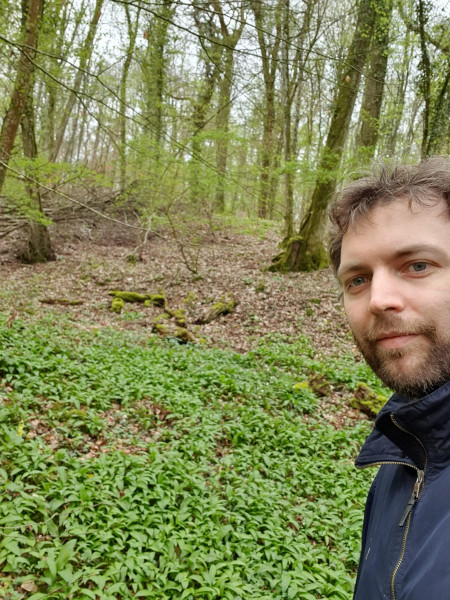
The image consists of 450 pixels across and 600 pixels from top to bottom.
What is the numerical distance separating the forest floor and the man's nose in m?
5.78

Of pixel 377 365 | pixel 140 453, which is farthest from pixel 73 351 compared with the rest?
pixel 377 365

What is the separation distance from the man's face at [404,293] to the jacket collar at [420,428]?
6 cm

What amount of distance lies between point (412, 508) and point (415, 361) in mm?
389

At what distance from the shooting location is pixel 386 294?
4.00 ft

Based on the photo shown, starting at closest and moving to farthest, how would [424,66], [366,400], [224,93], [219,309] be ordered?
[366,400] → [424,66] → [219,309] → [224,93]

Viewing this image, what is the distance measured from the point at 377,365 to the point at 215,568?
291 centimetres

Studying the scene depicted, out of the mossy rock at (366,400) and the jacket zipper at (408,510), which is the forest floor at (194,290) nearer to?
the mossy rock at (366,400)

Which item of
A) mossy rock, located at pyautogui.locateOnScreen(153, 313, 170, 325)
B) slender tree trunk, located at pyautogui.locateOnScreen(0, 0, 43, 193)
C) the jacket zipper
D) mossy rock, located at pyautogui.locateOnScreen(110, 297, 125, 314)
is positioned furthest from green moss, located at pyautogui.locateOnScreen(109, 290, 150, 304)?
the jacket zipper

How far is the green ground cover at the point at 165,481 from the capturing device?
10.5 ft

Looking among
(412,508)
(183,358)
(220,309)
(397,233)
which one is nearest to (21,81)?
(183,358)

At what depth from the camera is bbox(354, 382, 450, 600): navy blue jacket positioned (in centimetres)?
93

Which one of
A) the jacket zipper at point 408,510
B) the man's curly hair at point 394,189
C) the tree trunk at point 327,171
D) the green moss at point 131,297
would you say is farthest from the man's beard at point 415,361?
the green moss at point 131,297

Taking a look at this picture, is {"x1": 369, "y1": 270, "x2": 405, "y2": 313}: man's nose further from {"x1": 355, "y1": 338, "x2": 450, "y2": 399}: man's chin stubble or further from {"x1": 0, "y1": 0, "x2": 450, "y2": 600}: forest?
{"x1": 0, "y1": 0, "x2": 450, "y2": 600}: forest

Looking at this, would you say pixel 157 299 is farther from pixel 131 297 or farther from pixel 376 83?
pixel 376 83
